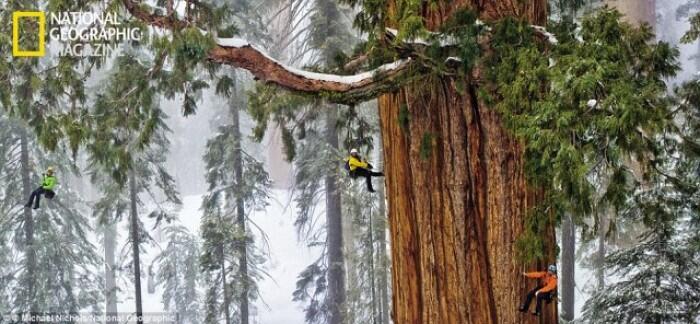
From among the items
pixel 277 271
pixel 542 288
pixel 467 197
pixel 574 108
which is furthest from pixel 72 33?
pixel 277 271

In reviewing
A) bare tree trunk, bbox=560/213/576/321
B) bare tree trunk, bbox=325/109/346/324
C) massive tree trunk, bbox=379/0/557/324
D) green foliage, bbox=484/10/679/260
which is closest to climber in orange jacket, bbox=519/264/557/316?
massive tree trunk, bbox=379/0/557/324

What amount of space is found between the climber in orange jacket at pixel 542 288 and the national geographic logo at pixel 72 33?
2.80 m

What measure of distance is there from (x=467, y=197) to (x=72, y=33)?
377 cm

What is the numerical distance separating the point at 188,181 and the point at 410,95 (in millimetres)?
40028

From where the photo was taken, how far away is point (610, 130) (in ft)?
9.63

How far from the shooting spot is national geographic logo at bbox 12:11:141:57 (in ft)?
16.2

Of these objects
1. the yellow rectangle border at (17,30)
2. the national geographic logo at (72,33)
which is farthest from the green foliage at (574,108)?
the yellow rectangle border at (17,30)

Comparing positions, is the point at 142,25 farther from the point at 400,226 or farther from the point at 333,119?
the point at 333,119

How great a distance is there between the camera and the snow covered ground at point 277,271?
28.1 meters

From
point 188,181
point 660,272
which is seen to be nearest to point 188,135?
point 188,181

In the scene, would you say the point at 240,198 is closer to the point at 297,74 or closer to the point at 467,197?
the point at 297,74

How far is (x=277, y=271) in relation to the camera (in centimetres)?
3266

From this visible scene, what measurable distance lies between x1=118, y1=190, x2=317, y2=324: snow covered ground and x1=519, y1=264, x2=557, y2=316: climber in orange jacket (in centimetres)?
2240

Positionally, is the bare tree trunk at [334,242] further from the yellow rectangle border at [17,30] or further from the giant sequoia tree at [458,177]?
the giant sequoia tree at [458,177]
